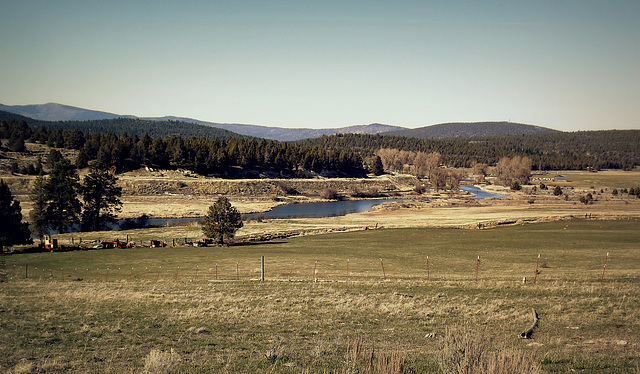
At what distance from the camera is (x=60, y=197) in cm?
5462

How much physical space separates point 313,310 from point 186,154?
4515 inches

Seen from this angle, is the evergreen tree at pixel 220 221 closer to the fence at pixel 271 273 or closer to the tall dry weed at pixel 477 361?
the fence at pixel 271 273

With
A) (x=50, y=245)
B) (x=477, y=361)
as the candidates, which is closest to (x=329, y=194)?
(x=50, y=245)

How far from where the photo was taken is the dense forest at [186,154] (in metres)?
115

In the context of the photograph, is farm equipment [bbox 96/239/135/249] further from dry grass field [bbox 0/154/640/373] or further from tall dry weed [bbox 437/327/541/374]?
tall dry weed [bbox 437/327/541/374]

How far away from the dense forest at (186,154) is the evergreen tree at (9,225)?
215 ft

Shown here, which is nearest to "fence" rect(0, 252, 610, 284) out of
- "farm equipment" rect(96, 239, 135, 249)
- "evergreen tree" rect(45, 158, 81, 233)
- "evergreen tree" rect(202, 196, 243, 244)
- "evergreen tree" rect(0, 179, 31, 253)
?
"evergreen tree" rect(0, 179, 31, 253)

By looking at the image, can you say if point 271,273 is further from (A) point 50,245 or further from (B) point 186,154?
(B) point 186,154

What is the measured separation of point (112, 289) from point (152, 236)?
29160 mm

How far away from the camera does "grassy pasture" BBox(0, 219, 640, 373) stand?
9836 mm

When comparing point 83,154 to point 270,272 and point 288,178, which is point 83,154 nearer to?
point 288,178

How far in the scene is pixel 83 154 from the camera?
11088 cm

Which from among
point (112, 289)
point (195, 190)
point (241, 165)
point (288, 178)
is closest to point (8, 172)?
point (195, 190)

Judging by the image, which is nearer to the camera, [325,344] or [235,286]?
[325,344]
